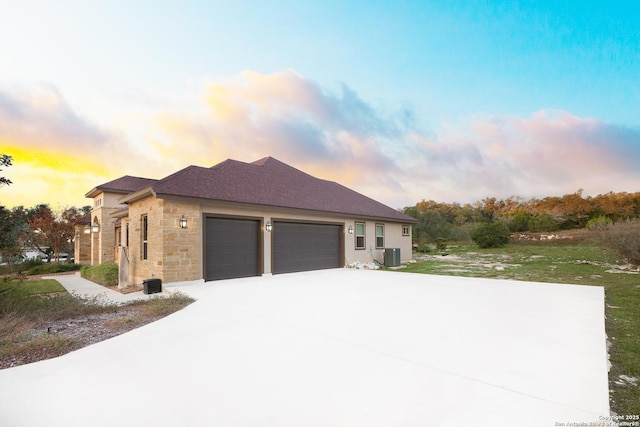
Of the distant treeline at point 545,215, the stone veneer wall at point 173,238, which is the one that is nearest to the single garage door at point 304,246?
the stone veneer wall at point 173,238

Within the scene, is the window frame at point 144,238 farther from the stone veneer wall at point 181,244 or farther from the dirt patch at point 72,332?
the dirt patch at point 72,332

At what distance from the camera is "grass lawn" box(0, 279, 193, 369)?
4.10 meters

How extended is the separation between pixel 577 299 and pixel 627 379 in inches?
184

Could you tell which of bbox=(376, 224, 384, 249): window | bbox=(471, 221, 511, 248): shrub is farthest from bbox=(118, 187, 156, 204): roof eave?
bbox=(471, 221, 511, 248): shrub

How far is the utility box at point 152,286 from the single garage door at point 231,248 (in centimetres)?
159

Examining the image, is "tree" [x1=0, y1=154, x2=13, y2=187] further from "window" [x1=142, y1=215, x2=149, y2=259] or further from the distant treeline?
the distant treeline

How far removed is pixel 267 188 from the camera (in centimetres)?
1288

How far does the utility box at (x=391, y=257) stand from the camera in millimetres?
16156

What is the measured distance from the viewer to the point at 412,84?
47.3 feet

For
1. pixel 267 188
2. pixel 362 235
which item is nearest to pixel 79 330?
pixel 267 188

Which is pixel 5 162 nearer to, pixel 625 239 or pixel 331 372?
pixel 331 372

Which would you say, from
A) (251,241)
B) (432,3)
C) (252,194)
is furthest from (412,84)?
(251,241)

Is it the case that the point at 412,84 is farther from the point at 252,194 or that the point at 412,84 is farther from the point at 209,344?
the point at 209,344

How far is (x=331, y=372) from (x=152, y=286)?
706 cm
